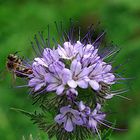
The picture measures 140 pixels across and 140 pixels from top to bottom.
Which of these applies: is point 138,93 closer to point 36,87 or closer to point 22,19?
point 22,19

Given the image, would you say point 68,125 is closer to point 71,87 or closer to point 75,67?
point 71,87

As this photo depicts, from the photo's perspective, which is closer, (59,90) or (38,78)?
(59,90)

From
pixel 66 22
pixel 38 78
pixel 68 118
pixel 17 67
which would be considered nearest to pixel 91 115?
pixel 68 118

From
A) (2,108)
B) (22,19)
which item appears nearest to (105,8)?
(22,19)

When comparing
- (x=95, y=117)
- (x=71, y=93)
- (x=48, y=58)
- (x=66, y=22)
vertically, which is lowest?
(x=95, y=117)

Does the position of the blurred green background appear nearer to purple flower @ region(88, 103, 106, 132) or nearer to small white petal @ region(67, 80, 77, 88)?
purple flower @ region(88, 103, 106, 132)

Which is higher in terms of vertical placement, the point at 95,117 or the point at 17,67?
the point at 17,67
